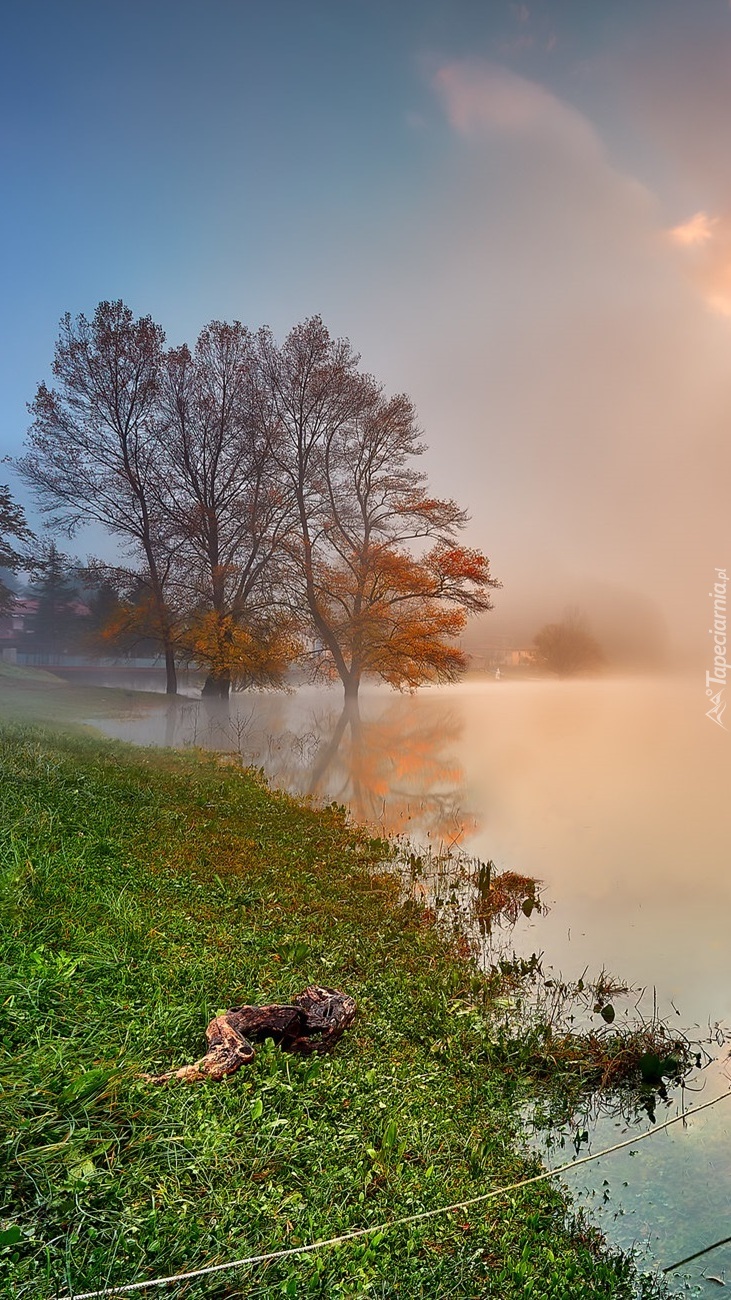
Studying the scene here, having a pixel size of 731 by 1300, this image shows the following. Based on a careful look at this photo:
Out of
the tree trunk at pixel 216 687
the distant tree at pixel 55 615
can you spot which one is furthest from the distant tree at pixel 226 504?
the distant tree at pixel 55 615

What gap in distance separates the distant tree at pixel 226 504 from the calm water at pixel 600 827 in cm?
288

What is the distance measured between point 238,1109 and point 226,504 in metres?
24.5

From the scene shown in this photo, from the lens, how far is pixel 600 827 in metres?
10.9

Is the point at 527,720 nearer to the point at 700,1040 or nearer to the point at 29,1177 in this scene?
the point at 700,1040

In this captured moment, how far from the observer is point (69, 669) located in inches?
1182

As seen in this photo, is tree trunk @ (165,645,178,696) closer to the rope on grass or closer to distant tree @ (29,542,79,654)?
distant tree @ (29,542,79,654)

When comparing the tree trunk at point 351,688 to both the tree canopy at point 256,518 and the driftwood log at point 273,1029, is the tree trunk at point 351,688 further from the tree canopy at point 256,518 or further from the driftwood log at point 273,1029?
the driftwood log at point 273,1029

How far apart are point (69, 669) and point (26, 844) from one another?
26.2m

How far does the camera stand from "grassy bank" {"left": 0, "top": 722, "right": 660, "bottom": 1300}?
2459 millimetres

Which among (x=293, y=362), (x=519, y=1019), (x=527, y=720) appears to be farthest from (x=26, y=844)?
(x=293, y=362)

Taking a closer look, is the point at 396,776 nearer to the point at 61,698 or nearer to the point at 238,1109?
the point at 238,1109

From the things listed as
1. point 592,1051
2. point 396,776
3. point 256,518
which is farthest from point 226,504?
point 592,1051

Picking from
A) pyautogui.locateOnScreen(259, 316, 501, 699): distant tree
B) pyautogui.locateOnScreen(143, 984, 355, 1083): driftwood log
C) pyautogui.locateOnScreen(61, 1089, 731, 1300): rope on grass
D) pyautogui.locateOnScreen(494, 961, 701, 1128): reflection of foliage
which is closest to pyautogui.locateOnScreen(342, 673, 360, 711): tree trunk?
pyautogui.locateOnScreen(259, 316, 501, 699): distant tree

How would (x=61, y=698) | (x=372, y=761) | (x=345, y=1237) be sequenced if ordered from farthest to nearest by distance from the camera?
(x=61, y=698) → (x=372, y=761) → (x=345, y=1237)
